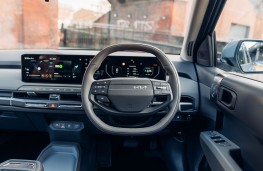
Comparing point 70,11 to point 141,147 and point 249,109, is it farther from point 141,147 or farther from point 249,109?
point 249,109

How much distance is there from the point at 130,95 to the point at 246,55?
3.13 feet

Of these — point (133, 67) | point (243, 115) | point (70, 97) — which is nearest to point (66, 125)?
Result: point (70, 97)

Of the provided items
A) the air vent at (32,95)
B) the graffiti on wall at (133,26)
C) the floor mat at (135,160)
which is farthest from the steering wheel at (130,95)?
the graffiti on wall at (133,26)

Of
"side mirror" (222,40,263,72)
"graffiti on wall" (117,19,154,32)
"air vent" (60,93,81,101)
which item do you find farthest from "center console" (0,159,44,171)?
"graffiti on wall" (117,19,154,32)

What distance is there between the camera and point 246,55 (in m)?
1.89

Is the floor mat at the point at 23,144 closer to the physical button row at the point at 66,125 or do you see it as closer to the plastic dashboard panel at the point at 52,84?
the physical button row at the point at 66,125

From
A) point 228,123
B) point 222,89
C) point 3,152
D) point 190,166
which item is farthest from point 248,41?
point 3,152

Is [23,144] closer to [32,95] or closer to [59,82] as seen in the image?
[32,95]

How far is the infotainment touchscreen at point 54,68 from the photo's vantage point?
77.8 inches

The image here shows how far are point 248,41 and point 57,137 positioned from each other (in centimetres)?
163

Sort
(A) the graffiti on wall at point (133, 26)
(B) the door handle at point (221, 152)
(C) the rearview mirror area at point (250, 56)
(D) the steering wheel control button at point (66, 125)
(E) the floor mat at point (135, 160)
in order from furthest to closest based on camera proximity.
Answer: (A) the graffiti on wall at point (133, 26) → (E) the floor mat at point (135, 160) → (D) the steering wheel control button at point (66, 125) → (C) the rearview mirror area at point (250, 56) → (B) the door handle at point (221, 152)

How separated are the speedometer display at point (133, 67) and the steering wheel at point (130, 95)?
12.7 inches

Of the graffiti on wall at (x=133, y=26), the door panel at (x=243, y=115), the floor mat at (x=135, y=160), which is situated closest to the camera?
the door panel at (x=243, y=115)

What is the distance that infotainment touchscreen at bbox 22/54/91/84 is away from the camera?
1.98 m
